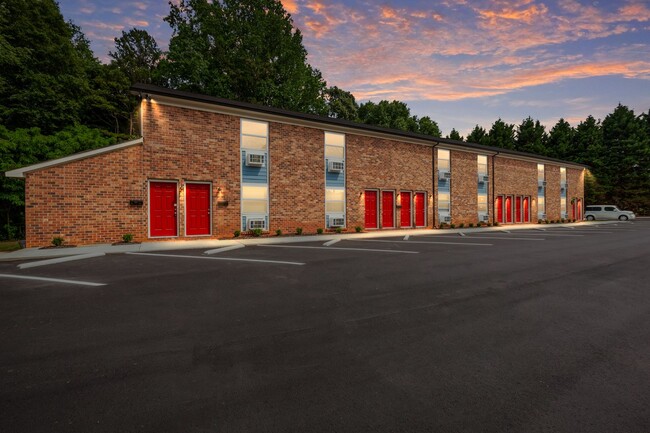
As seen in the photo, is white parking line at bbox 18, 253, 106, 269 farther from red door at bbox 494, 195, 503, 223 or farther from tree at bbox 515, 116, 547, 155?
tree at bbox 515, 116, 547, 155

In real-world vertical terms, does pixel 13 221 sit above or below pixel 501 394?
above

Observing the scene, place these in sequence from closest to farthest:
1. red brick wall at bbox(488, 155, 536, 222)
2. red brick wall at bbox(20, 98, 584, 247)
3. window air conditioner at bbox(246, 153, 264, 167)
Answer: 1. red brick wall at bbox(20, 98, 584, 247)
2. window air conditioner at bbox(246, 153, 264, 167)
3. red brick wall at bbox(488, 155, 536, 222)

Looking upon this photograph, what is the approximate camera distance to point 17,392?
2414 mm

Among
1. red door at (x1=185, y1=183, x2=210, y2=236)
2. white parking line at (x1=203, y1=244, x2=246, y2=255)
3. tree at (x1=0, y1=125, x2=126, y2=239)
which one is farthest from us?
tree at (x1=0, y1=125, x2=126, y2=239)

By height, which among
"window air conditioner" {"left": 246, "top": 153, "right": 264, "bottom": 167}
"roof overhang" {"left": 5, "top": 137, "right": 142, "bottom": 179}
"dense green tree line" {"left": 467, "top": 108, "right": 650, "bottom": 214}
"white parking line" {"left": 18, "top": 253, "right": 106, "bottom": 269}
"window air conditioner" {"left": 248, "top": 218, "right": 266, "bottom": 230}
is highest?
"dense green tree line" {"left": 467, "top": 108, "right": 650, "bottom": 214}

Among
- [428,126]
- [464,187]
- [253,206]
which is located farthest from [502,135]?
[253,206]

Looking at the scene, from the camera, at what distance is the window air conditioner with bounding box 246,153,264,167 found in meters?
14.8

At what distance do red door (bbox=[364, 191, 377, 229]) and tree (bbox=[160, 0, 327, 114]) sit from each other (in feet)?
53.5

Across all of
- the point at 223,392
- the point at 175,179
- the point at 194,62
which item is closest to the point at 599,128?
the point at 194,62

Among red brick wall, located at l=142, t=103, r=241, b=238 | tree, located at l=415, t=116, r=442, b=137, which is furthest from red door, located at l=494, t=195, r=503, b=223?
tree, located at l=415, t=116, r=442, b=137

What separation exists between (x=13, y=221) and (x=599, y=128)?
71.7 metres

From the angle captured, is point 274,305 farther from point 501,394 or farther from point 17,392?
point 501,394

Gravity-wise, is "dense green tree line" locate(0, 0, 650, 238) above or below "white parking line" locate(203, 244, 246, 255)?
above

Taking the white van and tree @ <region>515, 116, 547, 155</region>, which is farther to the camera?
tree @ <region>515, 116, 547, 155</region>
